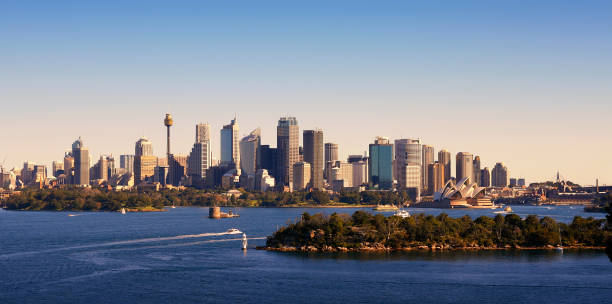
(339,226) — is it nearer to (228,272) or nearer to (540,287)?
(228,272)

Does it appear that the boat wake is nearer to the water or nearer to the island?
the water

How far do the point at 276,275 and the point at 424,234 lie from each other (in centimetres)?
2697

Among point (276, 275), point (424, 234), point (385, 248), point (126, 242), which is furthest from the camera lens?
point (126, 242)

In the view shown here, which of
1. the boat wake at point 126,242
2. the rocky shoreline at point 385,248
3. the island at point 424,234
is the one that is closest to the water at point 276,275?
the boat wake at point 126,242

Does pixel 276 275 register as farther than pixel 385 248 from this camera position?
No

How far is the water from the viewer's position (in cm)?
6444

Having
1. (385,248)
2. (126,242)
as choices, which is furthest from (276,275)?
(126,242)

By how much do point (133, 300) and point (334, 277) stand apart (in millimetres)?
19611

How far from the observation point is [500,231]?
98.1 meters

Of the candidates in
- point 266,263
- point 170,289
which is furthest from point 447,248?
point 170,289

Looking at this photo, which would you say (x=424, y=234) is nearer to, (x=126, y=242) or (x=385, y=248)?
(x=385, y=248)

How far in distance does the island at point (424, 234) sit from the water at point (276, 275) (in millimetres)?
3667

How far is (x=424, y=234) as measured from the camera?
9569 cm

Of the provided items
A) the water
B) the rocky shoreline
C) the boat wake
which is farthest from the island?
the boat wake
